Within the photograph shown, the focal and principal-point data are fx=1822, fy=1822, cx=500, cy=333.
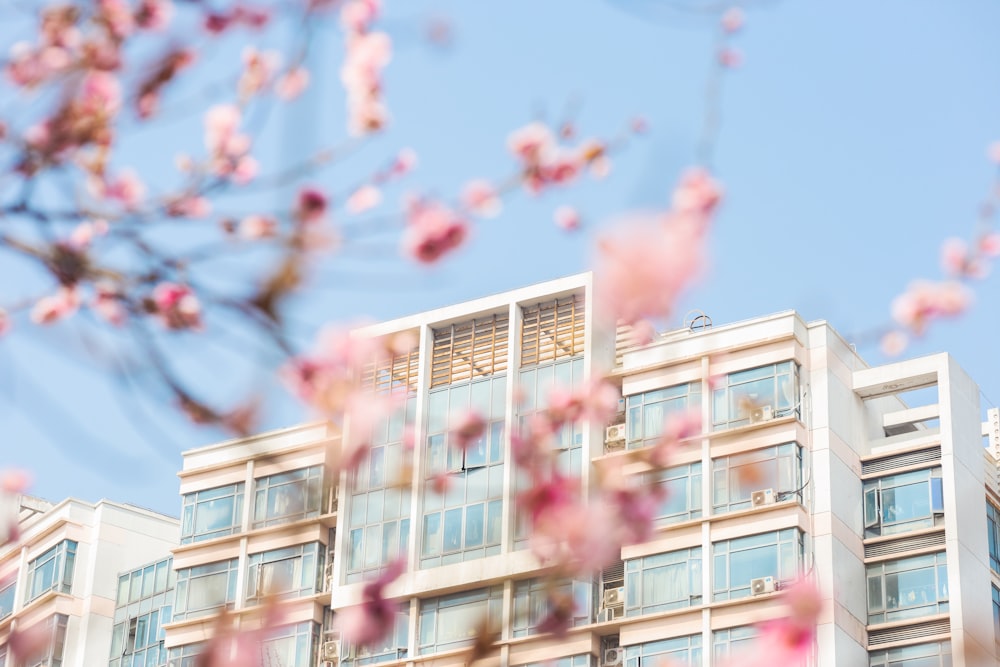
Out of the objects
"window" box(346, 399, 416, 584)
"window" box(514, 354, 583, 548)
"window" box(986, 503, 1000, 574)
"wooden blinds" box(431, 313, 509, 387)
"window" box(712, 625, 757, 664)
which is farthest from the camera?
"wooden blinds" box(431, 313, 509, 387)

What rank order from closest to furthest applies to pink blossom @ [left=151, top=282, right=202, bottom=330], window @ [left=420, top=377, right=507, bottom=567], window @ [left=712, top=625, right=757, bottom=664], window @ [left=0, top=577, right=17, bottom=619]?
pink blossom @ [left=151, top=282, right=202, bottom=330]
window @ [left=712, top=625, right=757, bottom=664]
window @ [left=420, top=377, right=507, bottom=567]
window @ [left=0, top=577, right=17, bottom=619]

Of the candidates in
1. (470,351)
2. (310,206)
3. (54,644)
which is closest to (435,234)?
(310,206)

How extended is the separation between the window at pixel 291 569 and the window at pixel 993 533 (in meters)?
13.2

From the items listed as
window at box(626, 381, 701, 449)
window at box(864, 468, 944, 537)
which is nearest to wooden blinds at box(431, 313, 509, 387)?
window at box(626, 381, 701, 449)

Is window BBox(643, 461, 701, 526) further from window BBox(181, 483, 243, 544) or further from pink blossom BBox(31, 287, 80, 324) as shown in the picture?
pink blossom BBox(31, 287, 80, 324)

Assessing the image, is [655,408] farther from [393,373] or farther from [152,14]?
[152,14]

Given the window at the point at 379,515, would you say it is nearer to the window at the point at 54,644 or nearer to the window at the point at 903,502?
the window at the point at 903,502

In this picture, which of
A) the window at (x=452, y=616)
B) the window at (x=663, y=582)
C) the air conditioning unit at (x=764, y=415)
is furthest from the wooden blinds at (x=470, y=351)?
the air conditioning unit at (x=764, y=415)

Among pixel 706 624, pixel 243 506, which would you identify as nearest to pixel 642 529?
pixel 706 624

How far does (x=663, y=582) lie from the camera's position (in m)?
32.9

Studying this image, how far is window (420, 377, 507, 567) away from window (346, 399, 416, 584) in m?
0.65

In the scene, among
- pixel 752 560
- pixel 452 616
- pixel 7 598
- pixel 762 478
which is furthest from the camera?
pixel 7 598

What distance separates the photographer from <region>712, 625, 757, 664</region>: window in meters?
31.2

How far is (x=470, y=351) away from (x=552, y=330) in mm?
1845
